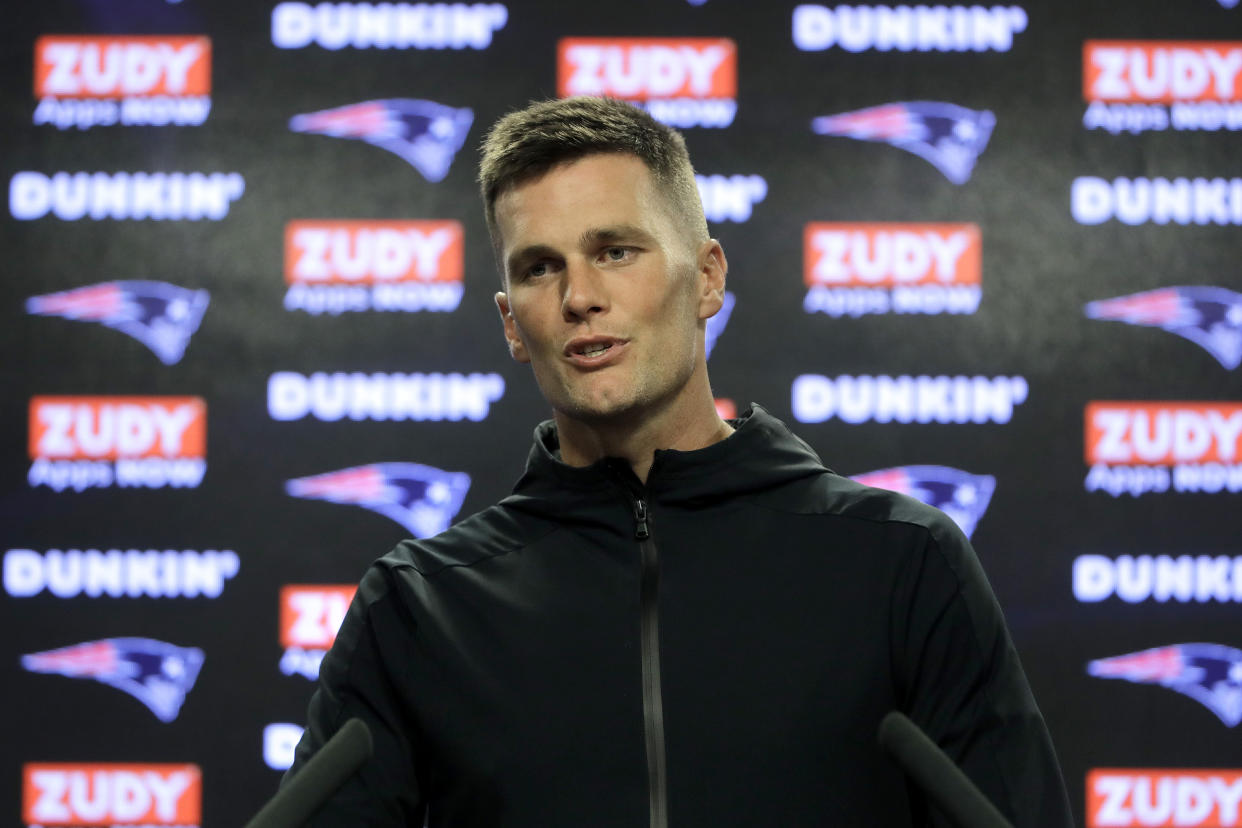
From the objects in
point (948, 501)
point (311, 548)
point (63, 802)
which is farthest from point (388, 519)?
point (948, 501)

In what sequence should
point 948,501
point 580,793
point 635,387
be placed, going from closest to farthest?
1. point 580,793
2. point 635,387
3. point 948,501

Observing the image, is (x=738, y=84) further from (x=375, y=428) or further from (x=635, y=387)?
→ (x=635, y=387)

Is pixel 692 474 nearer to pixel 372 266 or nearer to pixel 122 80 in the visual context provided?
pixel 372 266

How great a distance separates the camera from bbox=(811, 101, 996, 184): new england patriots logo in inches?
85.6

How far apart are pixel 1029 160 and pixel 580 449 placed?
147 cm

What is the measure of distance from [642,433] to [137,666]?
1491mm

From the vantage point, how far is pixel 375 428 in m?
2.15

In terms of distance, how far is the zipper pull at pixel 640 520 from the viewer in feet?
3.00

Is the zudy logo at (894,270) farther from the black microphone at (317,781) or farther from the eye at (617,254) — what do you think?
the black microphone at (317,781)

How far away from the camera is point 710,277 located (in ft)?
3.39

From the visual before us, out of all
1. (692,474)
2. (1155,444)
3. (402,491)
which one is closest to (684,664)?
(692,474)

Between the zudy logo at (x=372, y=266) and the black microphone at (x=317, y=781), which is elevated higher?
the zudy logo at (x=372, y=266)

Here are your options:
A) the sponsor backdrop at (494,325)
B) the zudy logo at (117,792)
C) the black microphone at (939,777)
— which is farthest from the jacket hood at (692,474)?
the zudy logo at (117,792)

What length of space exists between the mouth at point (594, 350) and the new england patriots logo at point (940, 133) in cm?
140
